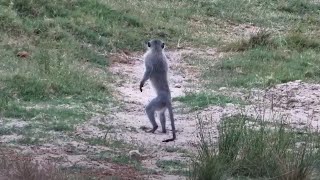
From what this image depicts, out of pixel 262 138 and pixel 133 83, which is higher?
pixel 262 138

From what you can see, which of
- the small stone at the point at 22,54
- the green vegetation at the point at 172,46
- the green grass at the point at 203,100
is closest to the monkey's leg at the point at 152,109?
the green vegetation at the point at 172,46

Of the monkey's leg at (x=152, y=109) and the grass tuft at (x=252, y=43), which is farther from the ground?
the monkey's leg at (x=152, y=109)

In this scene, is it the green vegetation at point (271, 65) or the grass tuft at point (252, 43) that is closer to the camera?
the green vegetation at point (271, 65)

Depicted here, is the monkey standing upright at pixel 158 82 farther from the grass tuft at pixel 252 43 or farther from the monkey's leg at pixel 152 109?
the grass tuft at pixel 252 43

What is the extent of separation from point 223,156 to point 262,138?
1.82ft

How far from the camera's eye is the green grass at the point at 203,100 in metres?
10.8

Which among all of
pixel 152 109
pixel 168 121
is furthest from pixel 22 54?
pixel 152 109

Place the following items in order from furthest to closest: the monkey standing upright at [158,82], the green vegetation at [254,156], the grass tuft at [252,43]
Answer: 1. the grass tuft at [252,43]
2. the monkey standing upright at [158,82]
3. the green vegetation at [254,156]

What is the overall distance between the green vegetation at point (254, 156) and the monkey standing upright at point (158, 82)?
176cm

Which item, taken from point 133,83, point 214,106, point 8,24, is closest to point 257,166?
point 214,106

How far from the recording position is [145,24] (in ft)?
54.3

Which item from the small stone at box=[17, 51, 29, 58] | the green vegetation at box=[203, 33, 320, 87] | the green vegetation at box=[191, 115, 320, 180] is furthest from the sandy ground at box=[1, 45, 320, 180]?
the small stone at box=[17, 51, 29, 58]

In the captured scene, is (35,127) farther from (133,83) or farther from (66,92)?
(133,83)

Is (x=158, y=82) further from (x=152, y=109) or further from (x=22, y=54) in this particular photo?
(x=22, y=54)
